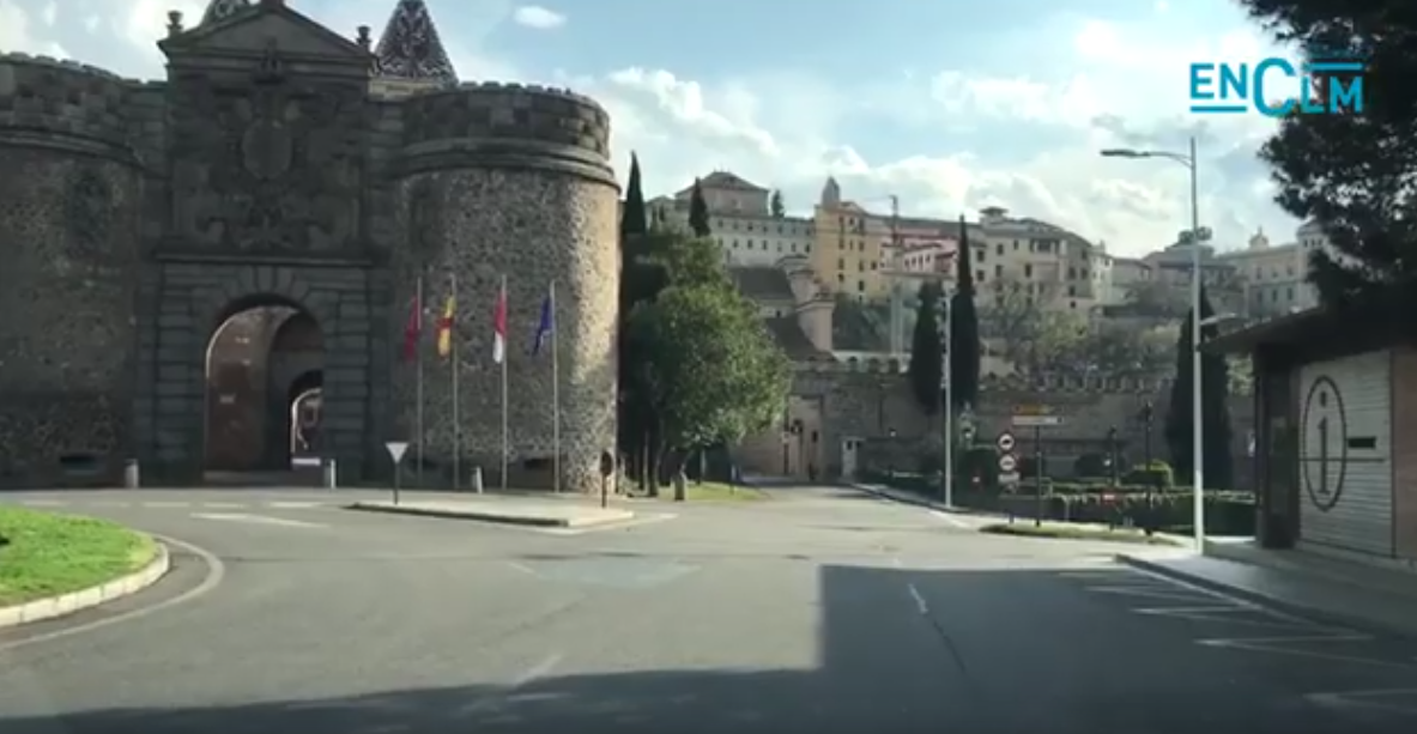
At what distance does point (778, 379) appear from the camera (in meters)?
63.5

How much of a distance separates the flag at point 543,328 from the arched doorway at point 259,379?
1728 cm

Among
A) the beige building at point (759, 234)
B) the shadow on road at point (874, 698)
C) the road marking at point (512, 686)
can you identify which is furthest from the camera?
the beige building at point (759, 234)

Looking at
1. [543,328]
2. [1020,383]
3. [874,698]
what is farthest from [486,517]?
[1020,383]

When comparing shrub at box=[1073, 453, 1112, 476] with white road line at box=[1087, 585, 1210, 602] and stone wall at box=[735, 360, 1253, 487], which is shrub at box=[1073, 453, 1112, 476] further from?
white road line at box=[1087, 585, 1210, 602]

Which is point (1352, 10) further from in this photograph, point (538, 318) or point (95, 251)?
point (95, 251)

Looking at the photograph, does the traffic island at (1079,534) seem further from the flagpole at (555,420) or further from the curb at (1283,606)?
the flagpole at (555,420)

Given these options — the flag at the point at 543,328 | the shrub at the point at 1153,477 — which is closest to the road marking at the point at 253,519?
the flag at the point at 543,328

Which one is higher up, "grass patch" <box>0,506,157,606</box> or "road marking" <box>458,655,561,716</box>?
"grass patch" <box>0,506,157,606</box>

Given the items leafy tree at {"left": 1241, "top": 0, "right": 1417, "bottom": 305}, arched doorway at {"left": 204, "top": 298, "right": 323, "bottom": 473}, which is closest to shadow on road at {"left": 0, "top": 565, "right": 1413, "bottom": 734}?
leafy tree at {"left": 1241, "top": 0, "right": 1417, "bottom": 305}

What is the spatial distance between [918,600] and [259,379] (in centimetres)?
5180

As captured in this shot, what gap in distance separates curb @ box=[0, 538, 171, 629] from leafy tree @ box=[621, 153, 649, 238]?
51001 mm

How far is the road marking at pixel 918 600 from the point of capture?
17.5 m

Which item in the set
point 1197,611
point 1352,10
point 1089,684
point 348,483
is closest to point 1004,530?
point 348,483

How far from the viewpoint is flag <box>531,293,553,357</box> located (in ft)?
163
